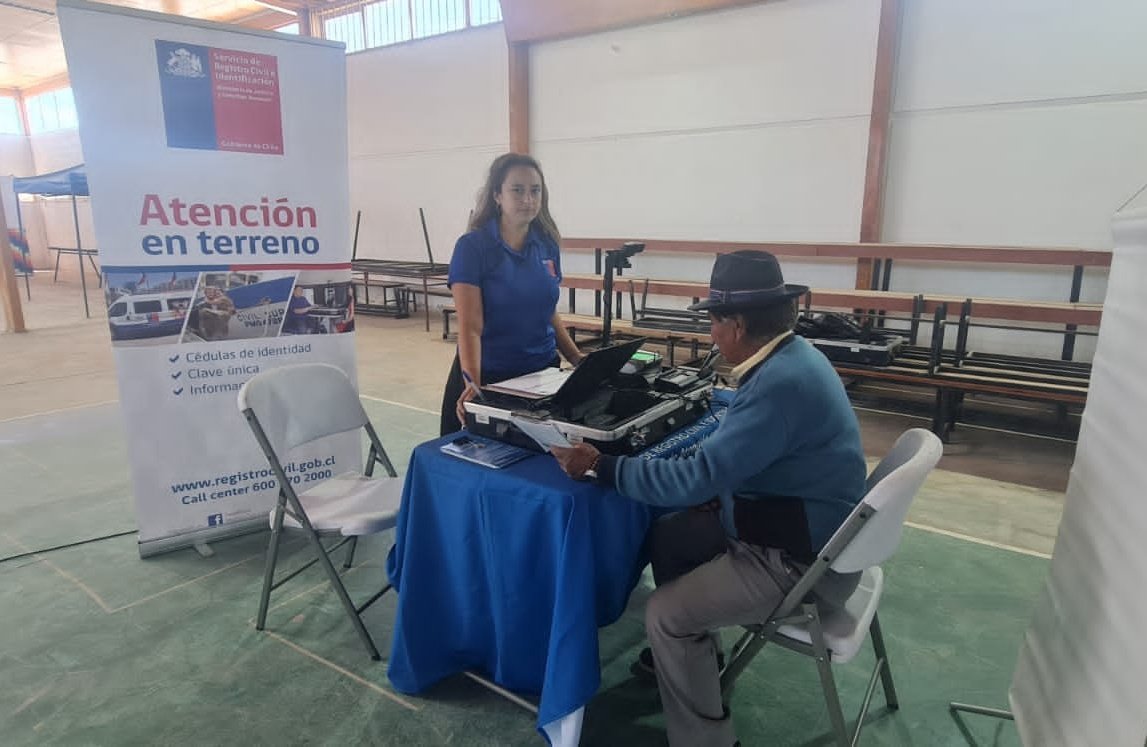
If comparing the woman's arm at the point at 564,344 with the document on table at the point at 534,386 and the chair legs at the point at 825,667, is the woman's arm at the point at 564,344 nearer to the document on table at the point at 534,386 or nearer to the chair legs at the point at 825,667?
the document on table at the point at 534,386

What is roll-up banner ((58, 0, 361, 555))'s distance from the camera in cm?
237

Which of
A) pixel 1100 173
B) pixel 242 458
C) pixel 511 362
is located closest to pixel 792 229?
pixel 1100 173

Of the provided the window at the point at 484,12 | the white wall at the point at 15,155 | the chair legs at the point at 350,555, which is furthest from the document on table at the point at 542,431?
the white wall at the point at 15,155

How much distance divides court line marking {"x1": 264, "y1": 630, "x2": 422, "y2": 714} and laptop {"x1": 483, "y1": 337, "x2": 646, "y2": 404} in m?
0.93

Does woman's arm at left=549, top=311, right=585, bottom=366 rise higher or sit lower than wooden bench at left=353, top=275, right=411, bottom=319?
higher

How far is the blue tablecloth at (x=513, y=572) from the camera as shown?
59.6 inches

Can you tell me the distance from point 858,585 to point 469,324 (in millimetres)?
1379

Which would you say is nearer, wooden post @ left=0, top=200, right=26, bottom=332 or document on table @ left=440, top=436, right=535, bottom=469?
document on table @ left=440, top=436, right=535, bottom=469

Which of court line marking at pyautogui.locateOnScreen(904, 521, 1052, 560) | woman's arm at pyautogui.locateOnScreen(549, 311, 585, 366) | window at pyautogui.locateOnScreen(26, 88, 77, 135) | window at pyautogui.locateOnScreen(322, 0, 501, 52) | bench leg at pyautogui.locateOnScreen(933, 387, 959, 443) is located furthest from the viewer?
window at pyautogui.locateOnScreen(26, 88, 77, 135)

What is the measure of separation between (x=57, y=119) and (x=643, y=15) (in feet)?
51.9

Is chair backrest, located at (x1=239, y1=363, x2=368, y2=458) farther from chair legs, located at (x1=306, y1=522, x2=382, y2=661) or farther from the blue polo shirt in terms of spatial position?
the blue polo shirt

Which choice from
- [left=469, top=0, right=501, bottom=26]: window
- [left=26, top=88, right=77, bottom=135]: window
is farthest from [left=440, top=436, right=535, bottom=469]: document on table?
[left=26, top=88, right=77, bottom=135]: window

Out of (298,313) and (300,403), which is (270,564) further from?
(298,313)

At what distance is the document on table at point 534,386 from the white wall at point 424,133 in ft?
22.8
